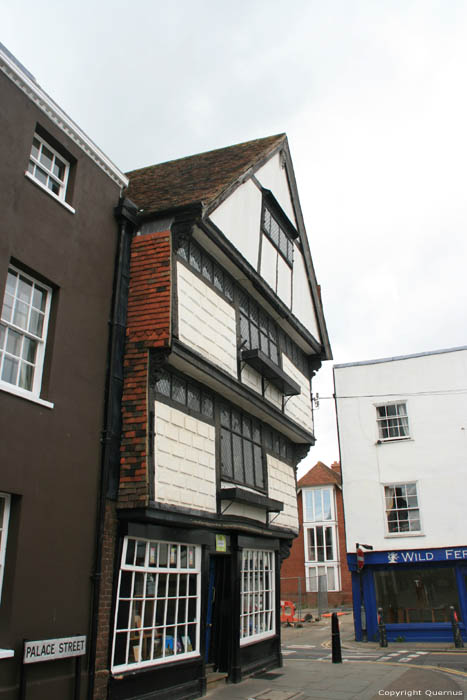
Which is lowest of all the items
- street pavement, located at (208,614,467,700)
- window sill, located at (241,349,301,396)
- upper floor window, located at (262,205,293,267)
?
street pavement, located at (208,614,467,700)

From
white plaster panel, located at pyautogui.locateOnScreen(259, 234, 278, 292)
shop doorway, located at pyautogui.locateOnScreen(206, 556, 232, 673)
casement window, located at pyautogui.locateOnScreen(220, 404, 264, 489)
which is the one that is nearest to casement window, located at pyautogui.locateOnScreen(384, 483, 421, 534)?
casement window, located at pyautogui.locateOnScreen(220, 404, 264, 489)

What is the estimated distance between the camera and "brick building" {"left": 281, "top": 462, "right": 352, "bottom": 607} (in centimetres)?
3997

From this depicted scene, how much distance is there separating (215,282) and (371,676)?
856 centimetres

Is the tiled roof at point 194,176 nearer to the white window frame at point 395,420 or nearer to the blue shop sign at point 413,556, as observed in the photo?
the white window frame at point 395,420

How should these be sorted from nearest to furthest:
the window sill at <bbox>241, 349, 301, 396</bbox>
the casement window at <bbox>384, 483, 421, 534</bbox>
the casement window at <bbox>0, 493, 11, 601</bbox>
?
the casement window at <bbox>0, 493, 11, 601</bbox> < the window sill at <bbox>241, 349, 301, 396</bbox> < the casement window at <bbox>384, 483, 421, 534</bbox>

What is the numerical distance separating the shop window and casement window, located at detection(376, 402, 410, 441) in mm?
4640

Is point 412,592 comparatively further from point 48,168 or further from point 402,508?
point 48,168

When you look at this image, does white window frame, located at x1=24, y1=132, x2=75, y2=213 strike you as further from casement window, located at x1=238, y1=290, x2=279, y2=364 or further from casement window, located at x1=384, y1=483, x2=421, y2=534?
casement window, located at x1=384, y1=483, x2=421, y2=534

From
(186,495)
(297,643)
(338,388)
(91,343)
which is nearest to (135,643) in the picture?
(186,495)

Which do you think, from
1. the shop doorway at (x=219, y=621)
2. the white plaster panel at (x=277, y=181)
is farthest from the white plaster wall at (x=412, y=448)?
the shop doorway at (x=219, y=621)

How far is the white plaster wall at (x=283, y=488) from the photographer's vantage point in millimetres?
13359

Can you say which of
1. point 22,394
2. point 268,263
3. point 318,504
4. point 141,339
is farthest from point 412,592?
point 318,504

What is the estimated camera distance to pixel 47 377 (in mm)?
7738

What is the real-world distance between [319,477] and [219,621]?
3267 centimetres
